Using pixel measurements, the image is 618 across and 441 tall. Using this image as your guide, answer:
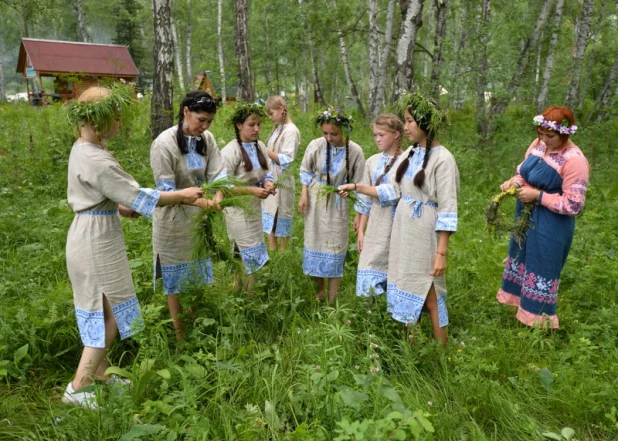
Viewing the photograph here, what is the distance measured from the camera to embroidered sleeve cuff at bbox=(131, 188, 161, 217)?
9.83 feet

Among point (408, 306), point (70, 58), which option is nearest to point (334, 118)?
point (408, 306)

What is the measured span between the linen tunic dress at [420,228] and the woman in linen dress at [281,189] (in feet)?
7.60

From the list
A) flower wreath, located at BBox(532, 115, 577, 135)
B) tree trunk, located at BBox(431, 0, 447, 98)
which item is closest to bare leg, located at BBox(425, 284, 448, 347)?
flower wreath, located at BBox(532, 115, 577, 135)

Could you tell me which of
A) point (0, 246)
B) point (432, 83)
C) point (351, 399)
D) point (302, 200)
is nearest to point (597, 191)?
point (432, 83)

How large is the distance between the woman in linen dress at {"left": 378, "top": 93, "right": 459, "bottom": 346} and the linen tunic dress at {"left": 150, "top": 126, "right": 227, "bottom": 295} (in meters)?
1.42

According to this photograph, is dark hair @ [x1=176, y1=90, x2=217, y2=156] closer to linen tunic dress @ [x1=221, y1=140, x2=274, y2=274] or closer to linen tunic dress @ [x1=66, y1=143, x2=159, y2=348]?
linen tunic dress @ [x1=66, y1=143, x2=159, y2=348]

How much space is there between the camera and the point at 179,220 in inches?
147

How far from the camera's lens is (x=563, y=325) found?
161 inches

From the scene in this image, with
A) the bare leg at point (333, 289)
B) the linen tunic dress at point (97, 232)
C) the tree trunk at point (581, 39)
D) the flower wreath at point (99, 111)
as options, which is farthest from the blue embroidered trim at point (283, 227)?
the tree trunk at point (581, 39)

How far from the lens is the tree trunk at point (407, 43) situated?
7977 millimetres

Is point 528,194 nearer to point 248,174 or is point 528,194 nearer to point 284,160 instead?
point 248,174

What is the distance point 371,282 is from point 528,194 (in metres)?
1.44

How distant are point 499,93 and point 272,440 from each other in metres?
8.47

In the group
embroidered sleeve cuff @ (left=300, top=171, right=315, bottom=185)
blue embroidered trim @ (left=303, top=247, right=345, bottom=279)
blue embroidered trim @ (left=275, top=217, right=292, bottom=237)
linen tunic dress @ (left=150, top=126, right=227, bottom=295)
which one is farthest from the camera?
blue embroidered trim @ (left=275, top=217, right=292, bottom=237)
